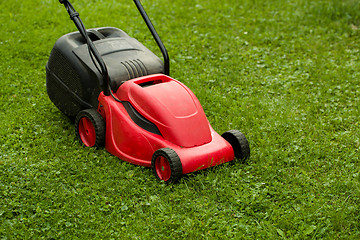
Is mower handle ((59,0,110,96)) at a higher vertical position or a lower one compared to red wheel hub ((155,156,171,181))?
higher

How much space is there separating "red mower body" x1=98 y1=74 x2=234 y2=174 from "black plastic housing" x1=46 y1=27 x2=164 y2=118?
0.49ft

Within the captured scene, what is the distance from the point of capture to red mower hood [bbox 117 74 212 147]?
12.7ft

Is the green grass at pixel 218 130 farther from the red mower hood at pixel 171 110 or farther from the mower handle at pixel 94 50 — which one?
the mower handle at pixel 94 50

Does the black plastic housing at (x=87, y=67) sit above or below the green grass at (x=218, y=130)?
above

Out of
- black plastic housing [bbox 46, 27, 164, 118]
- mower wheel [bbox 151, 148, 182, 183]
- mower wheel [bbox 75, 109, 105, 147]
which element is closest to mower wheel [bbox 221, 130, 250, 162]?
mower wheel [bbox 151, 148, 182, 183]

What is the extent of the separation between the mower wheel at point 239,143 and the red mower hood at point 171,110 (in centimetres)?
23

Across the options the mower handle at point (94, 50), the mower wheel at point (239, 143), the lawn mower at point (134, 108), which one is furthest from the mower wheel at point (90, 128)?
the mower wheel at point (239, 143)

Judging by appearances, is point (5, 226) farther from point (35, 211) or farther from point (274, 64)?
point (274, 64)

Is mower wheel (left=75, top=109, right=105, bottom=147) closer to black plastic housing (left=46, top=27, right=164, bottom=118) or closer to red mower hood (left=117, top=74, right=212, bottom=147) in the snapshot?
black plastic housing (left=46, top=27, right=164, bottom=118)

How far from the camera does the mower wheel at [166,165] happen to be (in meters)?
3.68

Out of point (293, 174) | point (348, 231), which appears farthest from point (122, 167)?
point (348, 231)

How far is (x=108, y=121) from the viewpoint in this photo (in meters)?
4.18

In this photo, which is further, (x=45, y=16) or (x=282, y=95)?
(x=45, y=16)

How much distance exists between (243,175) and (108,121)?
3.94 feet
